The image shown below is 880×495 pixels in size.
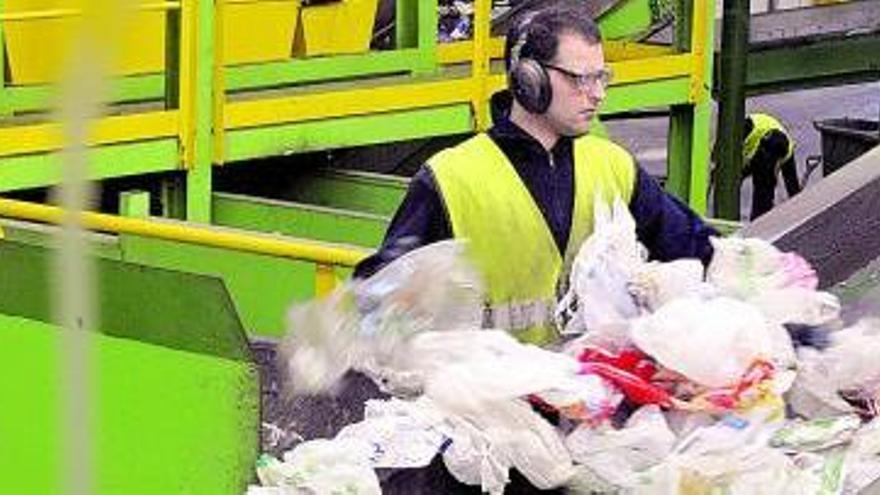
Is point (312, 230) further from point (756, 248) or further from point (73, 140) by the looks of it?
point (73, 140)

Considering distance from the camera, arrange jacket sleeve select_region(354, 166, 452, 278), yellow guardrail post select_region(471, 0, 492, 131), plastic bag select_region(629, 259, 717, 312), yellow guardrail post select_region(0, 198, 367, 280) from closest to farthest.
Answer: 1. plastic bag select_region(629, 259, 717, 312)
2. jacket sleeve select_region(354, 166, 452, 278)
3. yellow guardrail post select_region(0, 198, 367, 280)
4. yellow guardrail post select_region(471, 0, 492, 131)

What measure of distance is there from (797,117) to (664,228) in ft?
49.8

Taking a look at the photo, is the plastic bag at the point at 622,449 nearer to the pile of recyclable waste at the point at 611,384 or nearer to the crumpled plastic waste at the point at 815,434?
the pile of recyclable waste at the point at 611,384

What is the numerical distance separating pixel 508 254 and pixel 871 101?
16.2m

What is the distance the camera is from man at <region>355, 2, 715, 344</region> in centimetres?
311

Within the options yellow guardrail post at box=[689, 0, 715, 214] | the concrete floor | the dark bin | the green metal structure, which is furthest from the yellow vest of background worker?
the concrete floor

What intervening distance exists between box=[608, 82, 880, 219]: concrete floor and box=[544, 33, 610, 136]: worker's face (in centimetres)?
1010

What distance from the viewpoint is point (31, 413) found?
3201mm

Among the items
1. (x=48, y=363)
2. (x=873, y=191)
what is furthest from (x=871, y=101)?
(x=48, y=363)

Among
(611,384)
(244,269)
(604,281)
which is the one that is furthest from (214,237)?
(611,384)

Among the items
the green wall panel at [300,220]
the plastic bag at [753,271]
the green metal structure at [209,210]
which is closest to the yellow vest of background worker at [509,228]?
the plastic bag at [753,271]

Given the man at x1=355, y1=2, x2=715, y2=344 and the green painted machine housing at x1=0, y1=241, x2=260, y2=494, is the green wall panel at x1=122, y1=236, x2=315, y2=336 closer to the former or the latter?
the green painted machine housing at x1=0, y1=241, x2=260, y2=494

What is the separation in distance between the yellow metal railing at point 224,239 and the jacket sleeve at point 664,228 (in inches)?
37.2

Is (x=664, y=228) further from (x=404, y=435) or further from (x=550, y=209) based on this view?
(x=404, y=435)
